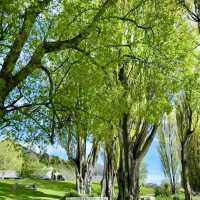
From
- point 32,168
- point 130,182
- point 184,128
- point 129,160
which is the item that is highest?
point 32,168

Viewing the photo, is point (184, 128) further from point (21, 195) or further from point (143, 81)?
point (143, 81)

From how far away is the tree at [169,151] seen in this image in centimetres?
5437

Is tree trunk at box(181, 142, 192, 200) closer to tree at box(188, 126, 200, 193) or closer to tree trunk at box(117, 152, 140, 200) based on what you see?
tree trunk at box(117, 152, 140, 200)

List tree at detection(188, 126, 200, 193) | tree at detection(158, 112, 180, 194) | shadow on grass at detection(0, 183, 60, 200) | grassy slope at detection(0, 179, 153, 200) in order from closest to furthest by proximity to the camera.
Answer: shadow on grass at detection(0, 183, 60, 200) < grassy slope at detection(0, 179, 153, 200) < tree at detection(188, 126, 200, 193) < tree at detection(158, 112, 180, 194)

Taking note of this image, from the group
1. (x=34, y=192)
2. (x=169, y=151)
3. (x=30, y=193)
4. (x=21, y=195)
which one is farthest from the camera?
(x=169, y=151)

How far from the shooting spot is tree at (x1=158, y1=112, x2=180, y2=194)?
178 feet

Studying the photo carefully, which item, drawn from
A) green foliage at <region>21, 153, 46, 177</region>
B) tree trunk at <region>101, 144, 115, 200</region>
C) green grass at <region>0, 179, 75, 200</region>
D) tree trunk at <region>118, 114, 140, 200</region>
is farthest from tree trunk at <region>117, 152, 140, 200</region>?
green foliage at <region>21, 153, 46, 177</region>

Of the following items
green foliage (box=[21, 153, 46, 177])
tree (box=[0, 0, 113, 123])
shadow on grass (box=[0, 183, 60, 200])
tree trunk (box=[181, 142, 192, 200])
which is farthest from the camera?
green foliage (box=[21, 153, 46, 177])

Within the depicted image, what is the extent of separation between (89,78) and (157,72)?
3.13 meters

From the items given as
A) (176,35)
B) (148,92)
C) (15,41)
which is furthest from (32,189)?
(15,41)

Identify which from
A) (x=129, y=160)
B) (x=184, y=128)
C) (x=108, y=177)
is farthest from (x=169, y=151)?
(x=129, y=160)

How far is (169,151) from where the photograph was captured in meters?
56.9

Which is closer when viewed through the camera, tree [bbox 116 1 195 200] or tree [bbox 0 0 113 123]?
tree [bbox 0 0 113 123]

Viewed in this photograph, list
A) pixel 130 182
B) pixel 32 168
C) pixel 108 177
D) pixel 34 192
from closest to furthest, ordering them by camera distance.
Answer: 1. pixel 130 182
2. pixel 108 177
3. pixel 34 192
4. pixel 32 168
